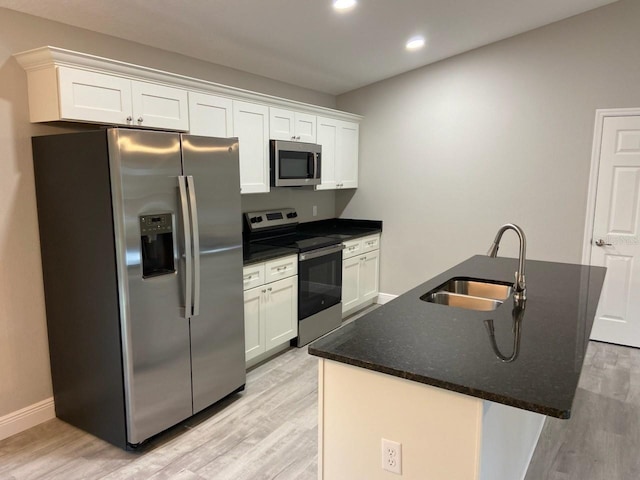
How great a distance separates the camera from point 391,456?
5.16 feet

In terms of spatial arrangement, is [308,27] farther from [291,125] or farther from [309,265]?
[309,265]

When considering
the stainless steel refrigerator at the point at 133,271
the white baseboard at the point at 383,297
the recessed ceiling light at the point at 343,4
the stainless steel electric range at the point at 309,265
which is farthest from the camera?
the white baseboard at the point at 383,297

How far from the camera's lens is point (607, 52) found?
3955 mm

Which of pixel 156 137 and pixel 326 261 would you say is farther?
pixel 326 261

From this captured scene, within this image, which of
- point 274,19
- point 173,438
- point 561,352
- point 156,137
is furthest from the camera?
point 274,19

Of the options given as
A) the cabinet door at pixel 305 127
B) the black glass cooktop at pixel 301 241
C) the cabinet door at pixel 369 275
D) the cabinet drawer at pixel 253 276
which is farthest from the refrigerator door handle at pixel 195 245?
the cabinet door at pixel 369 275

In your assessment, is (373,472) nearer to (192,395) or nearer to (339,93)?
(192,395)

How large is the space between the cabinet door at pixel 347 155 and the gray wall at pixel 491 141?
125 mm

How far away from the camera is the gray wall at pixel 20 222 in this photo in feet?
8.35

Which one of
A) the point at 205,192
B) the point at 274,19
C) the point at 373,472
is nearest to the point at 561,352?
the point at 373,472

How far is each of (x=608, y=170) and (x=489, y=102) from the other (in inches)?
48.9

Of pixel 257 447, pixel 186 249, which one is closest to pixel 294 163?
pixel 186 249

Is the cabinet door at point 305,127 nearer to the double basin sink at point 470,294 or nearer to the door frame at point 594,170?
the double basin sink at point 470,294

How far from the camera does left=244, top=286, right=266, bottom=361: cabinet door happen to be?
3.38m
